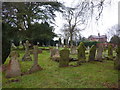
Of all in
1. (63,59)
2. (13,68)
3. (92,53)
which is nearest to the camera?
(13,68)

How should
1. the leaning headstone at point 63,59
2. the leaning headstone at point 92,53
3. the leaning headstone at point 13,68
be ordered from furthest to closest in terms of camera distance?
the leaning headstone at point 92,53 → the leaning headstone at point 63,59 → the leaning headstone at point 13,68

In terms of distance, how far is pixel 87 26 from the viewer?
7.07 m

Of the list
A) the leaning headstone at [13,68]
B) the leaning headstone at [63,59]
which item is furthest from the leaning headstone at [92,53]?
the leaning headstone at [13,68]

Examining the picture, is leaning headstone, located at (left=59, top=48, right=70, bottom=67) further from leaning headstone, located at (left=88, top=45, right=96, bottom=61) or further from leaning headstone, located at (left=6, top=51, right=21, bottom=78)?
leaning headstone, located at (left=6, top=51, right=21, bottom=78)

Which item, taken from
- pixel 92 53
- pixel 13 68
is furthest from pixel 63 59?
pixel 13 68

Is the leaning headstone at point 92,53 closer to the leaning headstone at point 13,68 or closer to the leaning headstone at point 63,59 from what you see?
the leaning headstone at point 63,59

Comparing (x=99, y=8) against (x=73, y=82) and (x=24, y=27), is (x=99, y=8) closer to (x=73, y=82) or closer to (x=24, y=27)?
(x=73, y=82)

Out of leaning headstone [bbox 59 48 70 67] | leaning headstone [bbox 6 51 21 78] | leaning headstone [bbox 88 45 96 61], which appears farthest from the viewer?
leaning headstone [bbox 88 45 96 61]

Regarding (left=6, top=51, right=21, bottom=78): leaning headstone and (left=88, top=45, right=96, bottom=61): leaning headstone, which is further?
(left=88, top=45, right=96, bottom=61): leaning headstone

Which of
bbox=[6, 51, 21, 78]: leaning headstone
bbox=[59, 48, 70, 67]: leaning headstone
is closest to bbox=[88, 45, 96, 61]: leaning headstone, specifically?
bbox=[59, 48, 70, 67]: leaning headstone

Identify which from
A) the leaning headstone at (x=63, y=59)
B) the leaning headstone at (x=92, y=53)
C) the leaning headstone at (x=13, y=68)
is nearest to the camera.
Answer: the leaning headstone at (x=13, y=68)

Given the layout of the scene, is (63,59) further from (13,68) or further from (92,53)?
(13,68)

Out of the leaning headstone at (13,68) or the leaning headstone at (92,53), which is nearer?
the leaning headstone at (13,68)

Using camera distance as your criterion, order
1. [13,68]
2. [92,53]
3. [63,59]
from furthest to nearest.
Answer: [92,53] → [63,59] → [13,68]
